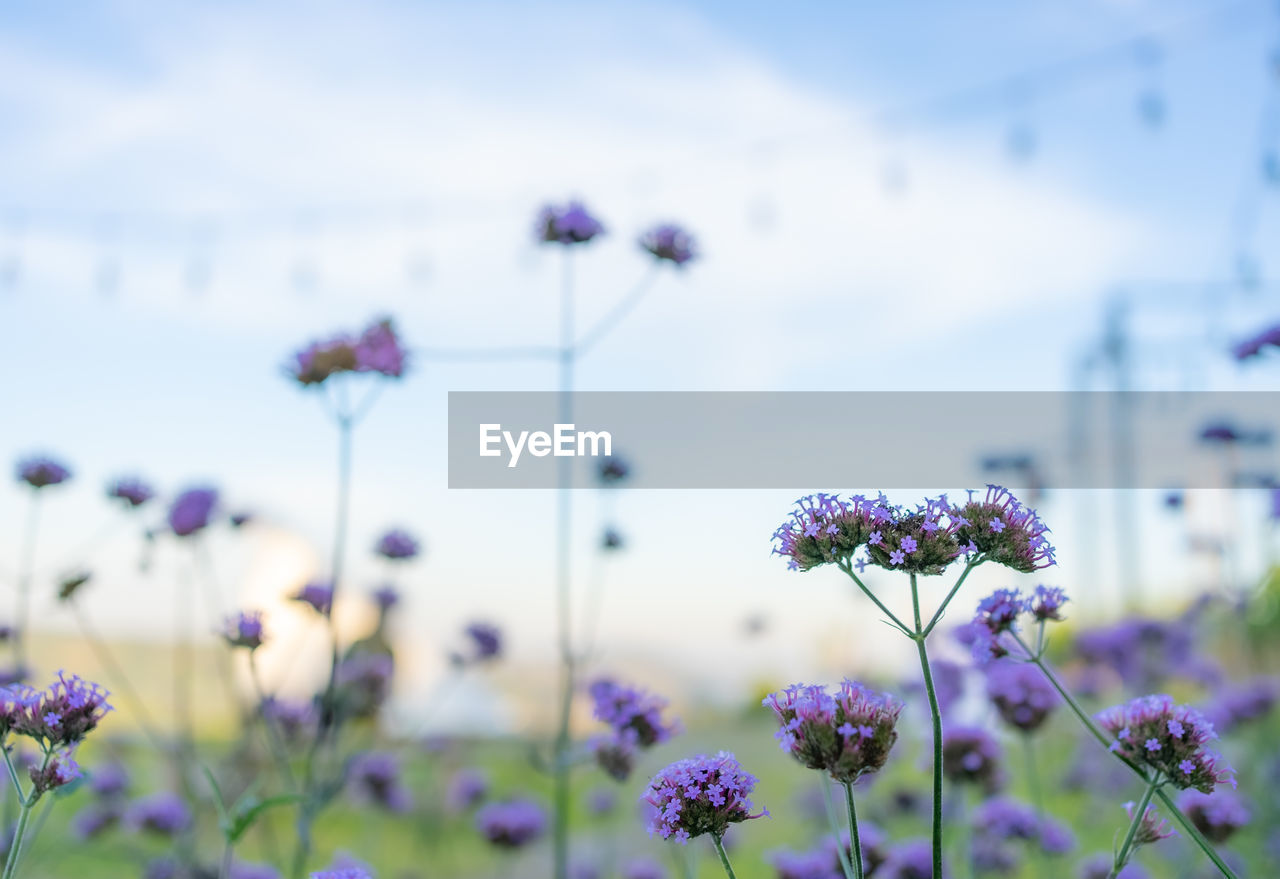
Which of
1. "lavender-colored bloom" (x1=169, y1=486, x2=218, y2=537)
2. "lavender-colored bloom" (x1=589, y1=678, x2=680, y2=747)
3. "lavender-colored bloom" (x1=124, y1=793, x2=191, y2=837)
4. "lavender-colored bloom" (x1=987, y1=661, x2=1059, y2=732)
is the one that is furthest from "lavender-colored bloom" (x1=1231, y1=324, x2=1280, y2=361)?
"lavender-colored bloom" (x1=124, y1=793, x2=191, y2=837)

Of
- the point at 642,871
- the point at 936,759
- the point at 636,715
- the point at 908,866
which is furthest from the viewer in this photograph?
the point at 642,871

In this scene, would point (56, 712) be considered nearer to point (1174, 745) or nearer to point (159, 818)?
point (1174, 745)

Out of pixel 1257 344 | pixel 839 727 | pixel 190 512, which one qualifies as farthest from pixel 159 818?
pixel 1257 344

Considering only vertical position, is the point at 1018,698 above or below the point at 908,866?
above

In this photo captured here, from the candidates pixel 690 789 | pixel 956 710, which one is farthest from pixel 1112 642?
pixel 690 789

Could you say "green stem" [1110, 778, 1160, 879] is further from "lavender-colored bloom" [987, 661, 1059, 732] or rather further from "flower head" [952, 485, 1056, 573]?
"lavender-colored bloom" [987, 661, 1059, 732]

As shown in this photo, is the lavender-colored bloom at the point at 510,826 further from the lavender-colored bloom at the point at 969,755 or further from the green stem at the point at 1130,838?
the green stem at the point at 1130,838

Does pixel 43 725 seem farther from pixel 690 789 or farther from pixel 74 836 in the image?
pixel 74 836
